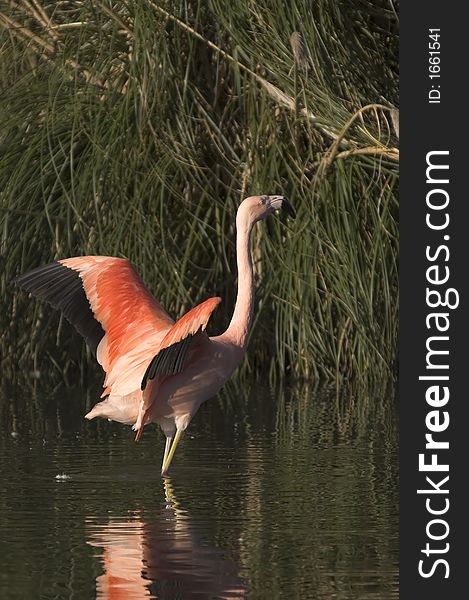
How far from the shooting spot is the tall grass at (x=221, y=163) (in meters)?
12.9

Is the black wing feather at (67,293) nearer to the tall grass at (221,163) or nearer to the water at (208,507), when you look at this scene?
the water at (208,507)

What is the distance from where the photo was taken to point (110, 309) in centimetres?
934

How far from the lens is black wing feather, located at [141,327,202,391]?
812cm

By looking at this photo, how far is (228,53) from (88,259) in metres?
4.31

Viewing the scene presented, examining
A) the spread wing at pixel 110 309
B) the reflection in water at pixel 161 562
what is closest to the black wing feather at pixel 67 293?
the spread wing at pixel 110 309

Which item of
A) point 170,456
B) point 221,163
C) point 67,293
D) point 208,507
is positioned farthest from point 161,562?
point 221,163

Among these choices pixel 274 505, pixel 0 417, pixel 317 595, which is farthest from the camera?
pixel 0 417

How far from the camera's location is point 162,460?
949 cm

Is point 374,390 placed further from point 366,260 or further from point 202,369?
point 202,369

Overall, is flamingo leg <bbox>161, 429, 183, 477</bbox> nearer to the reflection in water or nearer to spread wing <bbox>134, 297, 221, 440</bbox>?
spread wing <bbox>134, 297, 221, 440</bbox>

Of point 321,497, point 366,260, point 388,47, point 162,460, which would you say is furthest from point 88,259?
point 388,47

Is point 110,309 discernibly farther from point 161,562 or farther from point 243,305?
point 161,562

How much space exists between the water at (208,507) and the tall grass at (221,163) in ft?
4.44

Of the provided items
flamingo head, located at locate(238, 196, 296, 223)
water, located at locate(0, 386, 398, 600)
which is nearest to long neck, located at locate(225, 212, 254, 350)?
flamingo head, located at locate(238, 196, 296, 223)
